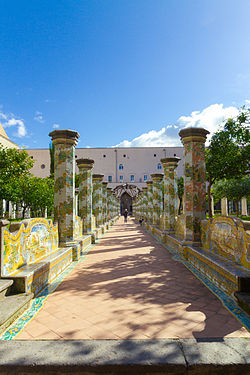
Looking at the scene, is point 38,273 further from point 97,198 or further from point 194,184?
point 97,198

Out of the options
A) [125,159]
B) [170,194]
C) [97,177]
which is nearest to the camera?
[170,194]

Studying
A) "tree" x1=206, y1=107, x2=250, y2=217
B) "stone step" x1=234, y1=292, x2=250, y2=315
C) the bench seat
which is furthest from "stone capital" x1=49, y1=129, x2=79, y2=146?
"tree" x1=206, y1=107, x2=250, y2=217

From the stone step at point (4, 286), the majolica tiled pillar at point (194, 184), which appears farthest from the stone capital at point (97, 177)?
the stone step at point (4, 286)

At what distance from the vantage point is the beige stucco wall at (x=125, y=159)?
42.8 meters

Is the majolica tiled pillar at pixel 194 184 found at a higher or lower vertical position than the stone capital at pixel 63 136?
lower

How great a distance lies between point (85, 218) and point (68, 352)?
26.0 feet

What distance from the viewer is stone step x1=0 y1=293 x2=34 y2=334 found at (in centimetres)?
268

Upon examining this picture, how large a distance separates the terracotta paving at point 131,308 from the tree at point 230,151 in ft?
32.9

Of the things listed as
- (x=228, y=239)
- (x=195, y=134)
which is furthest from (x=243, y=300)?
(x=195, y=134)

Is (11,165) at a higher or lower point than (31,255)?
higher

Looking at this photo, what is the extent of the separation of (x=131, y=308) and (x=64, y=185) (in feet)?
13.0

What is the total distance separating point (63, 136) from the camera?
251 inches

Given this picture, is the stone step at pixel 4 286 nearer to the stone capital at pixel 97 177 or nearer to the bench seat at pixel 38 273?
the bench seat at pixel 38 273

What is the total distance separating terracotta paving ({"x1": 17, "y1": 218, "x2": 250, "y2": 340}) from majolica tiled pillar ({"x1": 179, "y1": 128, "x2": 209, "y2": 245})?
4.11 ft
